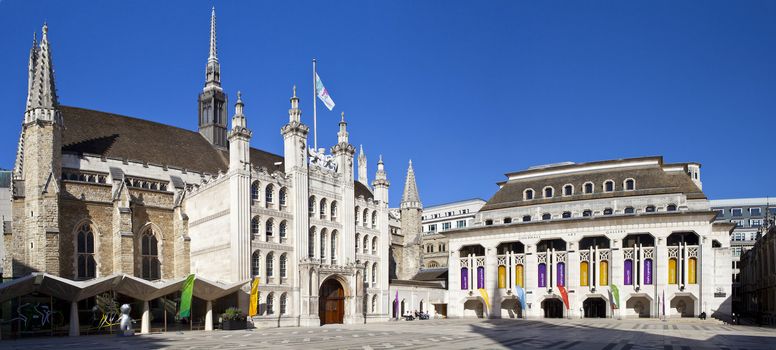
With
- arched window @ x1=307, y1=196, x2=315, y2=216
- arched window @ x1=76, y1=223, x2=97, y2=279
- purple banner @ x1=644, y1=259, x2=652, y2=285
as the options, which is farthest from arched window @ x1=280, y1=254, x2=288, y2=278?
purple banner @ x1=644, y1=259, x2=652, y2=285

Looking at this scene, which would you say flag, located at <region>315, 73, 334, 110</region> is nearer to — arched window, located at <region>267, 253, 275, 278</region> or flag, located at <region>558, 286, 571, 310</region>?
arched window, located at <region>267, 253, 275, 278</region>

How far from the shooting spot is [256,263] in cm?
5241

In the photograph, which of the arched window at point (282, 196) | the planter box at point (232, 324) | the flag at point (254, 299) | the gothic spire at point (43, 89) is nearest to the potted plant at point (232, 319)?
the planter box at point (232, 324)

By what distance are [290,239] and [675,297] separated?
36861 mm

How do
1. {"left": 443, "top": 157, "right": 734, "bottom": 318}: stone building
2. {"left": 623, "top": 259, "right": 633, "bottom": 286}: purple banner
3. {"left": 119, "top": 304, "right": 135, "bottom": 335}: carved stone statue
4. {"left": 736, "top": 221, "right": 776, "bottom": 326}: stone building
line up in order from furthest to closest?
{"left": 623, "top": 259, "right": 633, "bottom": 286}: purple banner, {"left": 443, "top": 157, "right": 734, "bottom": 318}: stone building, {"left": 736, "top": 221, "right": 776, "bottom": 326}: stone building, {"left": 119, "top": 304, "right": 135, "bottom": 335}: carved stone statue

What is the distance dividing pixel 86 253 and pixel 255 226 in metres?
13.6

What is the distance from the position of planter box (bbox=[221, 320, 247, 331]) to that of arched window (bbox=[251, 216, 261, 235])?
23.7 feet

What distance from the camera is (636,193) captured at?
217ft

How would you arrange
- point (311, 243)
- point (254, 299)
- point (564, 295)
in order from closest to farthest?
point (254, 299), point (311, 243), point (564, 295)

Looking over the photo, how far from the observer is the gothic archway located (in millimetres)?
57625

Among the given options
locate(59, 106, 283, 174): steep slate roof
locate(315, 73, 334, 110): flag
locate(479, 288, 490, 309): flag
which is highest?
locate(315, 73, 334, 110): flag

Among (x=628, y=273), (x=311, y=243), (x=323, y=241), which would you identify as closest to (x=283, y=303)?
(x=311, y=243)

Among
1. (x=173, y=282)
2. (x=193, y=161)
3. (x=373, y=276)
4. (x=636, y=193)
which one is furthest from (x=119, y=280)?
(x=636, y=193)

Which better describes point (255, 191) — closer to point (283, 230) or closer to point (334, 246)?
point (283, 230)
